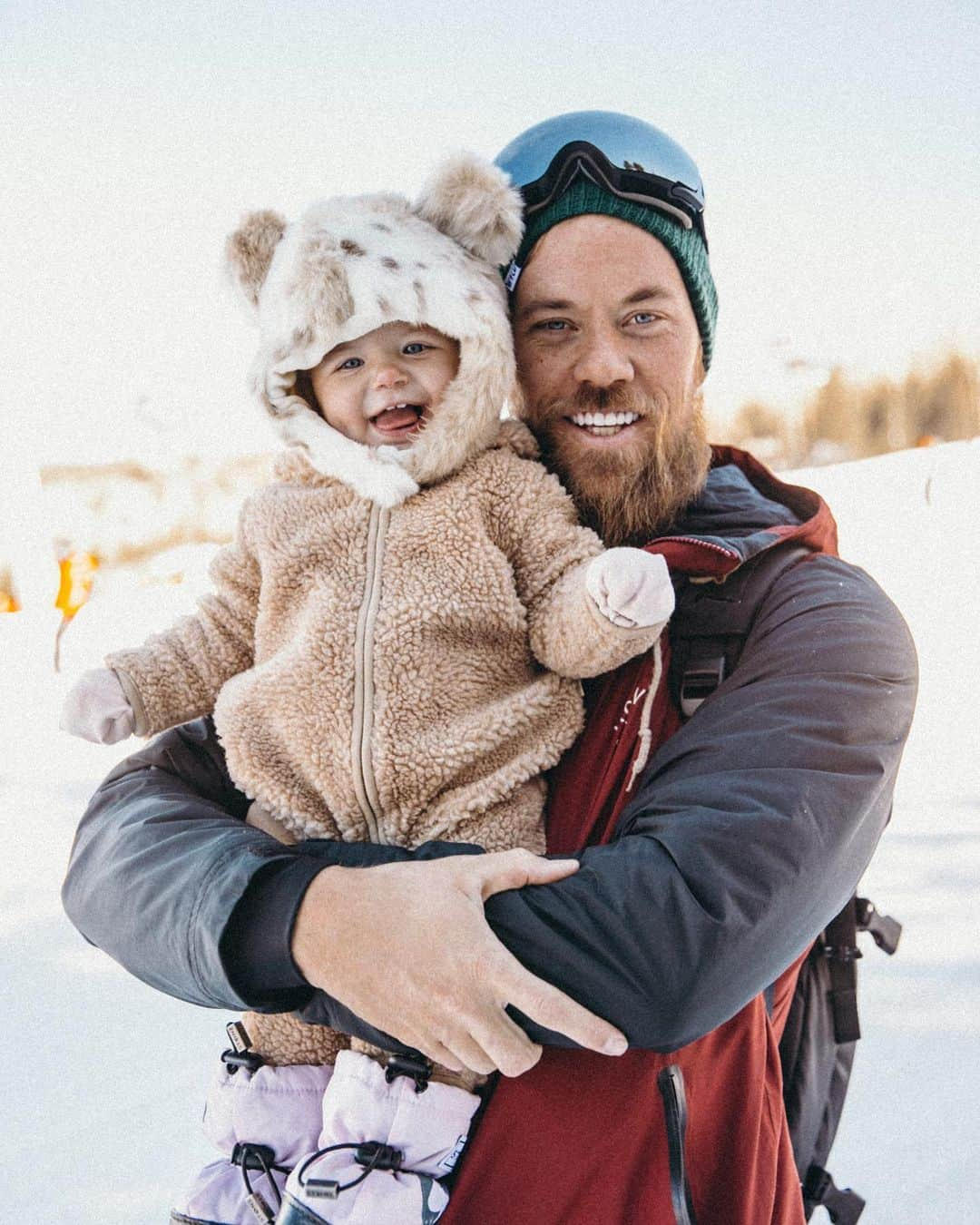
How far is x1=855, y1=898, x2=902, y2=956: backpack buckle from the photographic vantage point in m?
1.58

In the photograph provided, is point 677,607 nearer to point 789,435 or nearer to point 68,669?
point 68,669

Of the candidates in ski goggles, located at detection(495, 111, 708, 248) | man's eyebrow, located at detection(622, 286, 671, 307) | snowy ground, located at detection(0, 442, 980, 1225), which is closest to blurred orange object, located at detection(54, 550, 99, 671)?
snowy ground, located at detection(0, 442, 980, 1225)

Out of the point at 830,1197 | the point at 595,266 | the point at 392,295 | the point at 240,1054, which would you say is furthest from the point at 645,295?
the point at 830,1197

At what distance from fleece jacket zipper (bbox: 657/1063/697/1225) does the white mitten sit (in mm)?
808

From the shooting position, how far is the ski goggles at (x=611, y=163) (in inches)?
64.4

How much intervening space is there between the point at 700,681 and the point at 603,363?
0.54m

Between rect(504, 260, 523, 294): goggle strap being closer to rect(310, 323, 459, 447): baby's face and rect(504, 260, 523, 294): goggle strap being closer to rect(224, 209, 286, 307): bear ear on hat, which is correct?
rect(310, 323, 459, 447): baby's face

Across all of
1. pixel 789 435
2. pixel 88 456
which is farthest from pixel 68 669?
pixel 789 435

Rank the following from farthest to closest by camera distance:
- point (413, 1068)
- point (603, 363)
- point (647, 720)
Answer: point (603, 363)
point (647, 720)
point (413, 1068)

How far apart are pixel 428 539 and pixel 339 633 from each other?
163 millimetres

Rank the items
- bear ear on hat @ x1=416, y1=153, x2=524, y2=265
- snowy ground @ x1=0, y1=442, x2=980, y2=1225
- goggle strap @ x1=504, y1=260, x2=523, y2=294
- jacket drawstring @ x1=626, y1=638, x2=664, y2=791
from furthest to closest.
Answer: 1. snowy ground @ x1=0, y1=442, x2=980, y2=1225
2. goggle strap @ x1=504, y1=260, x2=523, y2=294
3. bear ear on hat @ x1=416, y1=153, x2=524, y2=265
4. jacket drawstring @ x1=626, y1=638, x2=664, y2=791

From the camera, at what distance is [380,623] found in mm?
1357

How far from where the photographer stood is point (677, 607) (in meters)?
1.35

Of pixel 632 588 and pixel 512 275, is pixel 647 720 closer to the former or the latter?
pixel 632 588
